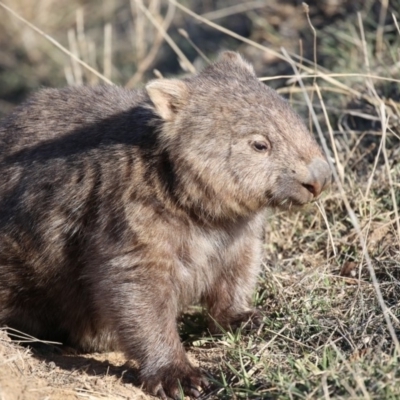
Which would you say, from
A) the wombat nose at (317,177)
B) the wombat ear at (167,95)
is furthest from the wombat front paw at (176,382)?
the wombat ear at (167,95)

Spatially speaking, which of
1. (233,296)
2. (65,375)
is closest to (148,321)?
(65,375)

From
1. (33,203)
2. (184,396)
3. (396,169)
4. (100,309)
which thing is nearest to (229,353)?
(184,396)

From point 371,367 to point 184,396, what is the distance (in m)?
1.25

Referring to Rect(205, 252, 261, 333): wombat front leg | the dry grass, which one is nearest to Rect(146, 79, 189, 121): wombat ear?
the dry grass

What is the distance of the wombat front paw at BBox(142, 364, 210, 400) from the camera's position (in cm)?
534

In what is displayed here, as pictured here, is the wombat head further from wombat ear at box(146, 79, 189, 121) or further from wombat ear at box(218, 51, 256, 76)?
wombat ear at box(218, 51, 256, 76)

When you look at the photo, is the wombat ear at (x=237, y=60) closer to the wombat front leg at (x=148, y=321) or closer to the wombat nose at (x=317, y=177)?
the wombat nose at (x=317, y=177)

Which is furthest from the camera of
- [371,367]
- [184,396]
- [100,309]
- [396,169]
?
[396,169]

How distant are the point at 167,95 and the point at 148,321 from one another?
143 cm

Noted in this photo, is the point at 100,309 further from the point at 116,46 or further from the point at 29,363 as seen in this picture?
the point at 116,46

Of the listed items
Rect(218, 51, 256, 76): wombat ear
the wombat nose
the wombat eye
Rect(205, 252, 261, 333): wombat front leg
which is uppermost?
Rect(218, 51, 256, 76): wombat ear

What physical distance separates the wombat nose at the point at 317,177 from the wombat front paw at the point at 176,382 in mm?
1316

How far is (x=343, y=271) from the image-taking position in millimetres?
6445

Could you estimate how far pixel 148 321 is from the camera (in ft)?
18.0
